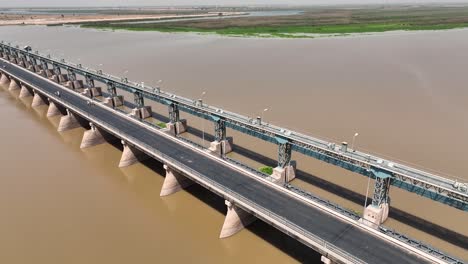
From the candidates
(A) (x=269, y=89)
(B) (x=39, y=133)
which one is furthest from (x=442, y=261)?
(B) (x=39, y=133)

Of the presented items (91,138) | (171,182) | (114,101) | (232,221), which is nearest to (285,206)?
(232,221)

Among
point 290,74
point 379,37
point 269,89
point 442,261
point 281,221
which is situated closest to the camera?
point 442,261

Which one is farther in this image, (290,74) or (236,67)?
(236,67)

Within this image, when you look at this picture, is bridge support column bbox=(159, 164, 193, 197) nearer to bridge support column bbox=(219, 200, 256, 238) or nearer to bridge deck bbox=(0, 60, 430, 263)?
bridge deck bbox=(0, 60, 430, 263)

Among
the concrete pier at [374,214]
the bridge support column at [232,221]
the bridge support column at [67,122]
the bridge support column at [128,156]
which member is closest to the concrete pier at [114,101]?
the bridge support column at [67,122]

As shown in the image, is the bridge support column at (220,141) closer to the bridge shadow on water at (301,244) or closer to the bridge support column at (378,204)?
the bridge shadow on water at (301,244)

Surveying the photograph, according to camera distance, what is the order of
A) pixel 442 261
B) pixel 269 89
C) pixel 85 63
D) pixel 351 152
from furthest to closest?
pixel 85 63 → pixel 269 89 → pixel 351 152 → pixel 442 261

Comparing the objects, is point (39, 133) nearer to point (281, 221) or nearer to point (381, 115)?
point (281, 221)
